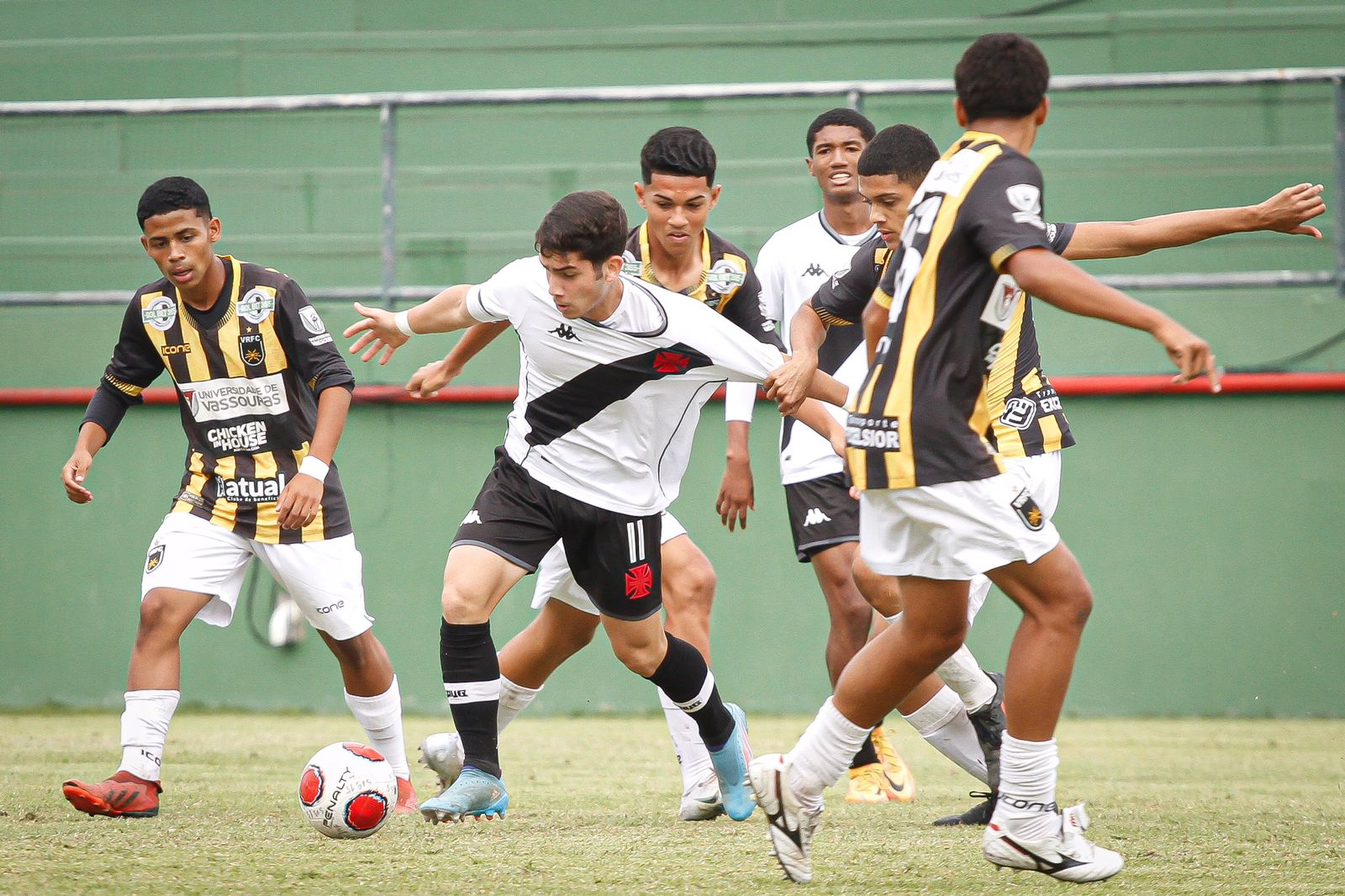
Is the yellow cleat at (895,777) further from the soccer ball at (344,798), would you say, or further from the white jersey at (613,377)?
the soccer ball at (344,798)

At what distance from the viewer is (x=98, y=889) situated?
3205mm

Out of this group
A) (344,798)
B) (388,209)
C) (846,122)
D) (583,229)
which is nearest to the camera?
(344,798)

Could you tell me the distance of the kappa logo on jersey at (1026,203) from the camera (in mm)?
3375

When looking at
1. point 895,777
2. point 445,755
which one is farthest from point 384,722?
point 895,777

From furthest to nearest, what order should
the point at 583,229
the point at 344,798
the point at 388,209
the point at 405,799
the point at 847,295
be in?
1. the point at 388,209
2. the point at 405,799
3. the point at 847,295
4. the point at 583,229
5. the point at 344,798

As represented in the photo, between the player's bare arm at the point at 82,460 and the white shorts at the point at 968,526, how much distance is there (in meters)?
2.90

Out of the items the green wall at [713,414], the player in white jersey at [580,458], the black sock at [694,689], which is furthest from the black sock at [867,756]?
the green wall at [713,414]

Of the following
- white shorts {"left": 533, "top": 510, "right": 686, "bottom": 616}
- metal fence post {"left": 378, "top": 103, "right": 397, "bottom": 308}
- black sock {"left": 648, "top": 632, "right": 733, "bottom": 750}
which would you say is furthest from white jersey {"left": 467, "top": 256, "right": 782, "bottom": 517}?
metal fence post {"left": 378, "top": 103, "right": 397, "bottom": 308}

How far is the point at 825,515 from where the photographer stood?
5723 millimetres

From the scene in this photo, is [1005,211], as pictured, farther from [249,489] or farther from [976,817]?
[249,489]

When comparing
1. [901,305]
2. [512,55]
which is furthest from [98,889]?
[512,55]

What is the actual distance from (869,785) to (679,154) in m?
2.33

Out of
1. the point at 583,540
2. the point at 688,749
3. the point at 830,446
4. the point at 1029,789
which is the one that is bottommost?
the point at 688,749

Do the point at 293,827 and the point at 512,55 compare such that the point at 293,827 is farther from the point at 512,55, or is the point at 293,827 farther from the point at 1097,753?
the point at 512,55
